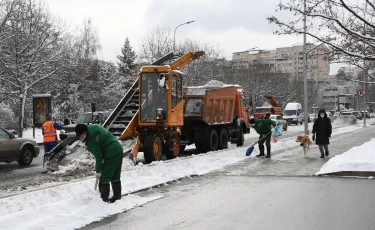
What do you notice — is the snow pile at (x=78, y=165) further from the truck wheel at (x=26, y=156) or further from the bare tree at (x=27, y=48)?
the bare tree at (x=27, y=48)

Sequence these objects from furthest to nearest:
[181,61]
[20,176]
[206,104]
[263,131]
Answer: [206,104]
[181,61]
[263,131]
[20,176]

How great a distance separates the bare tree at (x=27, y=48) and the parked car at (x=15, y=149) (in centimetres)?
1287

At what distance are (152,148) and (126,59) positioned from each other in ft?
148

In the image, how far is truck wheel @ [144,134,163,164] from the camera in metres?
14.4

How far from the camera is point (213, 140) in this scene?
19281 millimetres

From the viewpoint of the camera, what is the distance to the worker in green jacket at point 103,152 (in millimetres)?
7805

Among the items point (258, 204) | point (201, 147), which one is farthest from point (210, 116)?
point (258, 204)

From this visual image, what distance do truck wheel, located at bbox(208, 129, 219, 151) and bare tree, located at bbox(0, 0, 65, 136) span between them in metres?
13.9

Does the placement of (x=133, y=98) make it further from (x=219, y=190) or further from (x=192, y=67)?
(x=192, y=67)

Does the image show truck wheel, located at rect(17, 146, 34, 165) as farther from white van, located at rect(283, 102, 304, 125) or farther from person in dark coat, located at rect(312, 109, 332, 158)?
white van, located at rect(283, 102, 304, 125)

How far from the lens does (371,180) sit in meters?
10.7

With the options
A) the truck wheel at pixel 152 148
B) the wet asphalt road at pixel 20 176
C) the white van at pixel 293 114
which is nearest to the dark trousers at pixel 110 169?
the wet asphalt road at pixel 20 176

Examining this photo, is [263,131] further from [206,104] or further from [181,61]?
[181,61]

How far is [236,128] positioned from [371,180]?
11.4 meters
